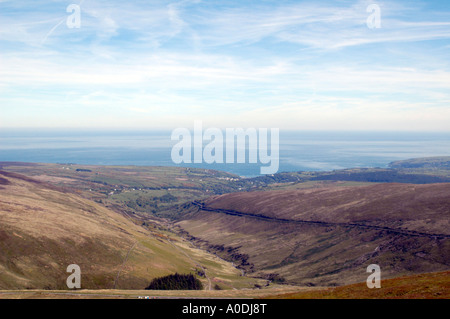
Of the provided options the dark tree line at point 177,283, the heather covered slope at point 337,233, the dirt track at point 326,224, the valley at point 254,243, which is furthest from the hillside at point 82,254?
the dirt track at point 326,224

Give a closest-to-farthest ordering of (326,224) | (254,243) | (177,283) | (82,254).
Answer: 1. (177,283)
2. (82,254)
3. (326,224)
4. (254,243)

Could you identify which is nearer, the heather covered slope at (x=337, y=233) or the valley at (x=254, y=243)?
the valley at (x=254, y=243)

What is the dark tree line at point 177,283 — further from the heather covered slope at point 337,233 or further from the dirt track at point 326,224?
the dirt track at point 326,224

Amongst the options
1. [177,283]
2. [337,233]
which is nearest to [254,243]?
[337,233]

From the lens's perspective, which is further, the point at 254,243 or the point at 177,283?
the point at 254,243

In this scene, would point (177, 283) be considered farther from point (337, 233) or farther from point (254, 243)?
point (337, 233)

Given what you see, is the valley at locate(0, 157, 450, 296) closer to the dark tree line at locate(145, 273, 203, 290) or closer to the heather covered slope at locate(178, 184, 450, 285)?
the heather covered slope at locate(178, 184, 450, 285)
